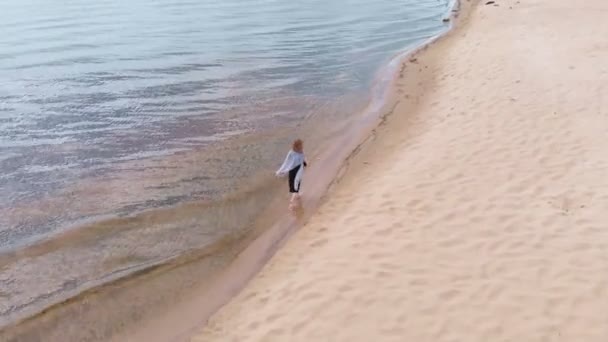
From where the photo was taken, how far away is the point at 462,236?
7.87 m

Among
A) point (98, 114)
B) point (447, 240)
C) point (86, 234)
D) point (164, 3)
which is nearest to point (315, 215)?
point (447, 240)

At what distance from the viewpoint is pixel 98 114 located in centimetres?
1570

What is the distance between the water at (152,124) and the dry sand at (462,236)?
80.0 inches

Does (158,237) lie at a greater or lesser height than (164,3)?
lesser

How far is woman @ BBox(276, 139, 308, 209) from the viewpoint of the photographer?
991 cm

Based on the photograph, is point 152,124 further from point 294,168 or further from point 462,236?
point 462,236

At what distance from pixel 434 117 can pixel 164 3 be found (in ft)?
97.5

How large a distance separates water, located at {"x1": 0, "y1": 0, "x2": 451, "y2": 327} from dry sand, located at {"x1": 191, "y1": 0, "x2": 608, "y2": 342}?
2.03 m

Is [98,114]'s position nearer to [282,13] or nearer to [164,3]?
[282,13]

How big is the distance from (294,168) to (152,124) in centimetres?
609

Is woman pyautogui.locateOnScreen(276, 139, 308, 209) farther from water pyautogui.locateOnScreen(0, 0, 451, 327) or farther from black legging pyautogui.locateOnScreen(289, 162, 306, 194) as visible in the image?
water pyautogui.locateOnScreen(0, 0, 451, 327)

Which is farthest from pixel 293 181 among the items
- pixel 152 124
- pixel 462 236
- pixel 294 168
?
pixel 152 124

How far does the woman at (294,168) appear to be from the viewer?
32.5 ft

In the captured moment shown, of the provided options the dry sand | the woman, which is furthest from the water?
the dry sand
